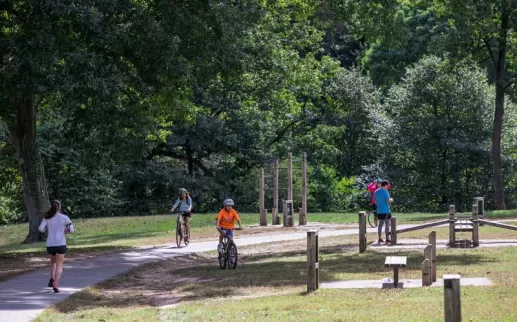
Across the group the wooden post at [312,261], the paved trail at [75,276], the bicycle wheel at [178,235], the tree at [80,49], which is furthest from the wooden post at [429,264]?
the bicycle wheel at [178,235]

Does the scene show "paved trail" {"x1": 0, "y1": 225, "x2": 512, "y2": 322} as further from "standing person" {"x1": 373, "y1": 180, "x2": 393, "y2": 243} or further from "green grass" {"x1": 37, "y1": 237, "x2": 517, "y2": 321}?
"standing person" {"x1": 373, "y1": 180, "x2": 393, "y2": 243}

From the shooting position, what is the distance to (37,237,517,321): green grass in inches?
577

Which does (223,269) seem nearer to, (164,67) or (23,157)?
(164,67)

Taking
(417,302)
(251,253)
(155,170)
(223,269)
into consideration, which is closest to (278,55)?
(155,170)

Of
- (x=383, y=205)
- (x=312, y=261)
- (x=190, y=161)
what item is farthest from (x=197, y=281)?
(x=190, y=161)

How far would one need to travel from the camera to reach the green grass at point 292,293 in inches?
577

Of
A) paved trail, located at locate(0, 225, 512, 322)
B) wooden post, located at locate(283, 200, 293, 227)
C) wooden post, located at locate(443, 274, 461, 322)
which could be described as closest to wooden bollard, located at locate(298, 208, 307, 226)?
wooden post, located at locate(283, 200, 293, 227)

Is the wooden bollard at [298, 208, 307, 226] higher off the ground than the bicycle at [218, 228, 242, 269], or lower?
higher

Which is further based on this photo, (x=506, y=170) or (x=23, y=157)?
(x=506, y=170)

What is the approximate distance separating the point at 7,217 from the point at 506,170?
25839 millimetres

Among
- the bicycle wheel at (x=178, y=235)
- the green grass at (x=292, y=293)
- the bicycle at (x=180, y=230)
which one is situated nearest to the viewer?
the green grass at (x=292, y=293)

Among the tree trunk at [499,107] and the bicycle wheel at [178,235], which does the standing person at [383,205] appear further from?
the tree trunk at [499,107]

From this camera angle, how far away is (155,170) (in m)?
50.1

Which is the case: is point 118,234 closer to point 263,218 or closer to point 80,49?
point 263,218
